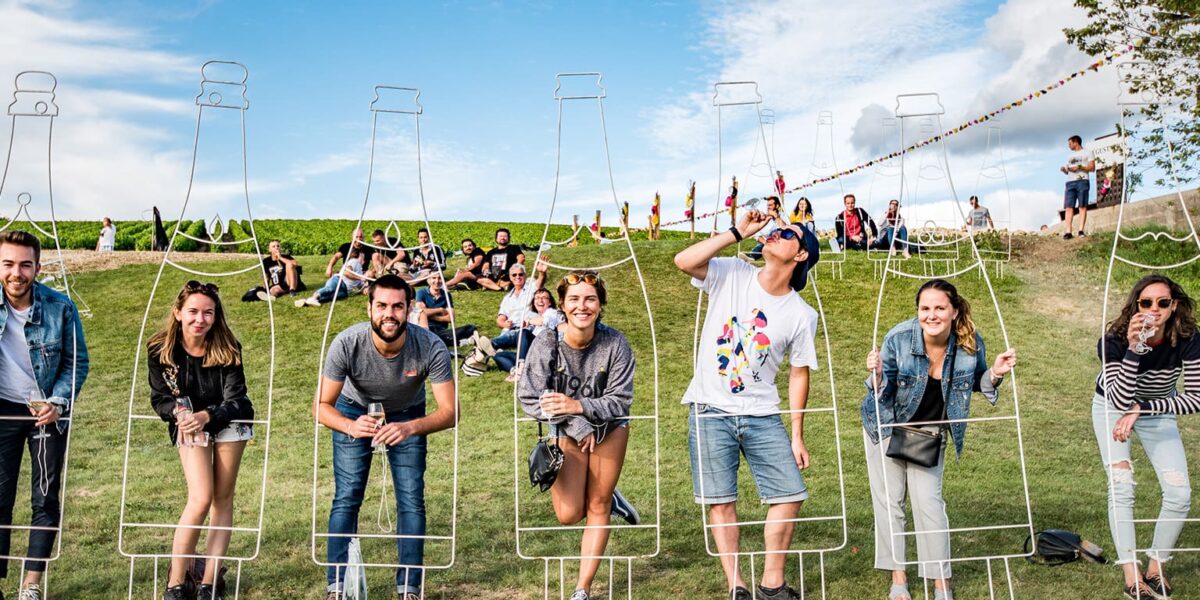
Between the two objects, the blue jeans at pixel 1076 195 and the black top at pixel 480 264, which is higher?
the blue jeans at pixel 1076 195

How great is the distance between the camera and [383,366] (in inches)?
166

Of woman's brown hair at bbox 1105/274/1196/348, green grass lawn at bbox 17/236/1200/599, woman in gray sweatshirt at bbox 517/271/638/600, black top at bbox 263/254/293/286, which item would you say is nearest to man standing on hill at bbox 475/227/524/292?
green grass lawn at bbox 17/236/1200/599

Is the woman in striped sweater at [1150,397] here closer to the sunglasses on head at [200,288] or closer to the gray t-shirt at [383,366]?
the gray t-shirt at [383,366]

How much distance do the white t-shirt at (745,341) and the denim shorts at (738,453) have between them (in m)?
0.06

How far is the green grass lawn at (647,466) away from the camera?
4.99 metres

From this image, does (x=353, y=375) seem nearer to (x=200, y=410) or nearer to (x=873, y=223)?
(x=200, y=410)

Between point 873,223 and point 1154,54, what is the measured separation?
4.78 m

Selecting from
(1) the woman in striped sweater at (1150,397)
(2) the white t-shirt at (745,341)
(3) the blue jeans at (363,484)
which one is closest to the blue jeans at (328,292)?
(3) the blue jeans at (363,484)

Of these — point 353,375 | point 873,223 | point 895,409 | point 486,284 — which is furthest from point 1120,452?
point 873,223

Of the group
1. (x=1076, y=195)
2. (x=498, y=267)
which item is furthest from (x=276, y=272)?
(x=1076, y=195)

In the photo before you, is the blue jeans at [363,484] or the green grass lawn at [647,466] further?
the green grass lawn at [647,466]

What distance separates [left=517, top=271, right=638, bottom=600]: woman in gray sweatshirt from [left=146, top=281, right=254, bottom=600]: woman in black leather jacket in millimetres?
1304

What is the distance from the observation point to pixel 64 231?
2502cm

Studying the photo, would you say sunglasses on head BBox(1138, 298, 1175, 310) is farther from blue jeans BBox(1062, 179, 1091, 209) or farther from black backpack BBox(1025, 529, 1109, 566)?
blue jeans BBox(1062, 179, 1091, 209)
